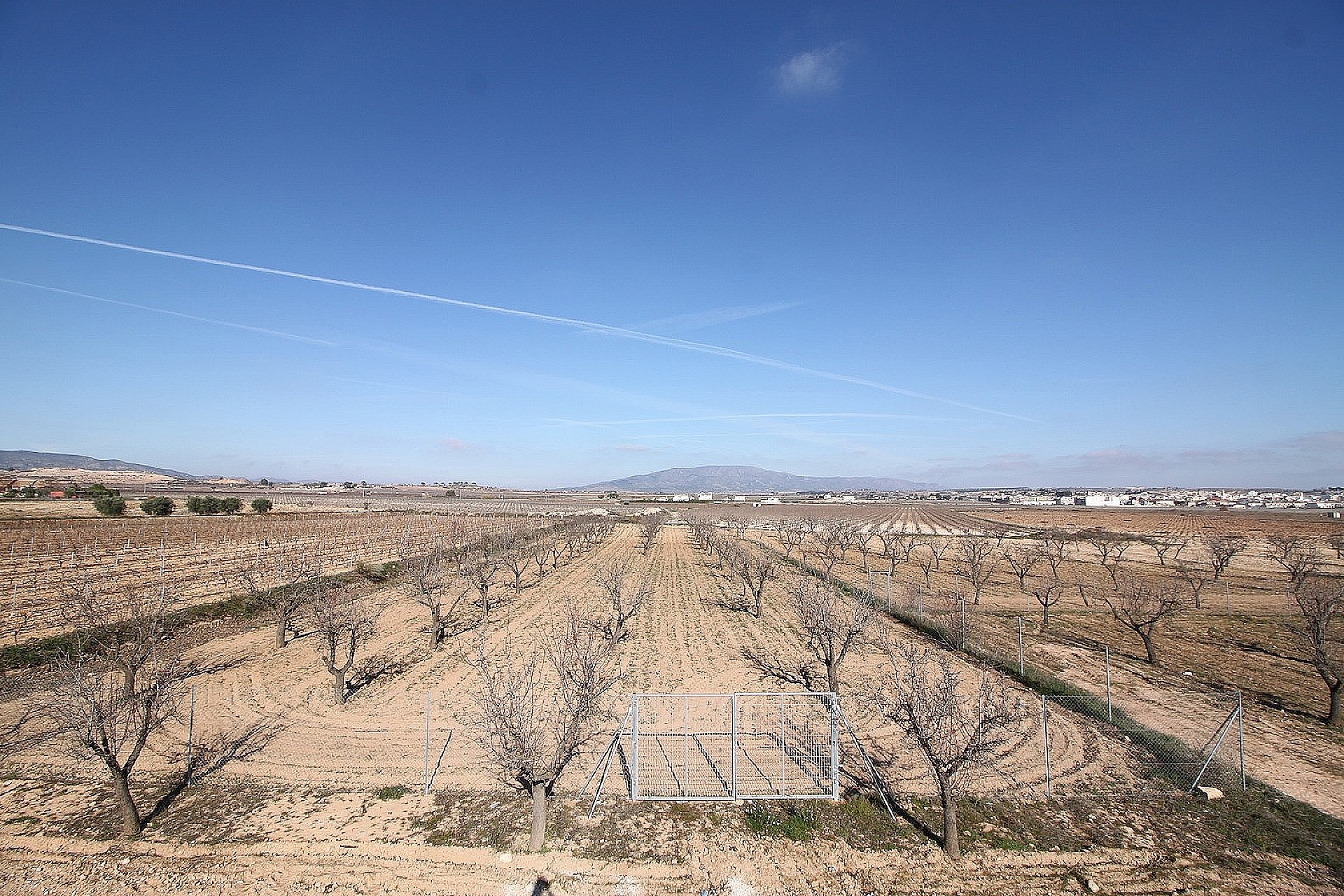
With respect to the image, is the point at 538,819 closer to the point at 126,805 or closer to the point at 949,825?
the point at 949,825

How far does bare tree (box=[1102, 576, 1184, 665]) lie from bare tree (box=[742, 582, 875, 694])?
10.00 meters

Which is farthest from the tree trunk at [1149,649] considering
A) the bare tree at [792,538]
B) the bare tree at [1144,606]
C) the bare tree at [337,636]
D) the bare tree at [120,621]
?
the bare tree at [120,621]

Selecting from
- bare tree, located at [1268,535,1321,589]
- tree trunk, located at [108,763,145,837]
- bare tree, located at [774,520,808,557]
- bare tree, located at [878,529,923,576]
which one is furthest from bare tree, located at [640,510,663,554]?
tree trunk, located at [108,763,145,837]

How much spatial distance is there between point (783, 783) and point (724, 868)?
10.8ft

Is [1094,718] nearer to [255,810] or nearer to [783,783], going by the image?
[783,783]

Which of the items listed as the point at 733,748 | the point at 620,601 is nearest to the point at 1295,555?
the point at 620,601

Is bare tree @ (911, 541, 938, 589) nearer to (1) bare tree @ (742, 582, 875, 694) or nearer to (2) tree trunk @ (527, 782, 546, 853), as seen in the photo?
(1) bare tree @ (742, 582, 875, 694)

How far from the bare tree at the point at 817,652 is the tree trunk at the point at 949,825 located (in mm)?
6783

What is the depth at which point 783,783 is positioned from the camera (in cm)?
1323

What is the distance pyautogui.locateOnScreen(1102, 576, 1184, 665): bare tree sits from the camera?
22656 mm

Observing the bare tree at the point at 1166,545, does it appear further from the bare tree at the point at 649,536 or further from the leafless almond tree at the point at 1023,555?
the bare tree at the point at 649,536

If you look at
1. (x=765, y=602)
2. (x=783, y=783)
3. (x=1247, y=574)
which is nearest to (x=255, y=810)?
(x=783, y=783)

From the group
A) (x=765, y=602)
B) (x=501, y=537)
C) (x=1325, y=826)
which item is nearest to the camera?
(x=1325, y=826)

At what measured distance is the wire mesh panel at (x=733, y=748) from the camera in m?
12.7
